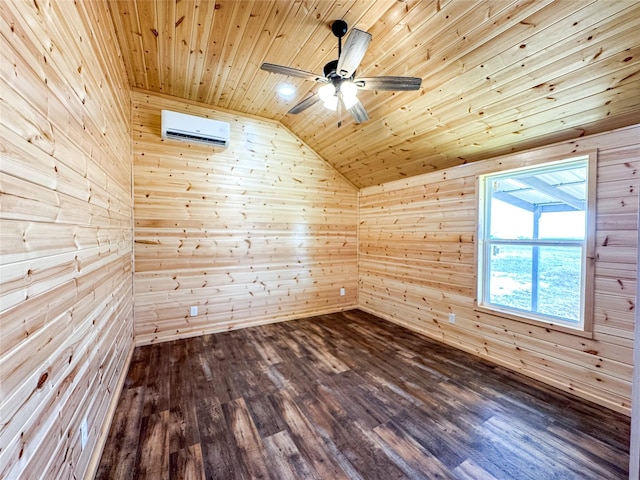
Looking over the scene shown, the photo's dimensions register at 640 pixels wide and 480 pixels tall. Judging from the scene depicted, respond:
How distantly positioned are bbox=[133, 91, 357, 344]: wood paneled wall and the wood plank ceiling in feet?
2.59

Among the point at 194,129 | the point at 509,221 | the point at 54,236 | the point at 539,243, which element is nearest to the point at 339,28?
the point at 194,129

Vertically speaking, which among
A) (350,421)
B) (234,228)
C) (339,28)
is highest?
(339,28)

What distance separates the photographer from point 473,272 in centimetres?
310

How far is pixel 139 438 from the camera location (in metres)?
1.81

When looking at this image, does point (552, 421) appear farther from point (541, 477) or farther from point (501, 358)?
point (501, 358)

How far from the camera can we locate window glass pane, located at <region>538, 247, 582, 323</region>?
238 centimetres

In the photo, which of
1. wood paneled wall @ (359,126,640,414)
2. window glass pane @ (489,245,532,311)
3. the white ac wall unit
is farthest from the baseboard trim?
window glass pane @ (489,245,532,311)

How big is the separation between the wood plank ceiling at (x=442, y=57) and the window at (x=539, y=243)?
1.34 feet

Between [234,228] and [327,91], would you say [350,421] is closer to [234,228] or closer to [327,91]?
[327,91]

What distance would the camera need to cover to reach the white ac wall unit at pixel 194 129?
3137 millimetres

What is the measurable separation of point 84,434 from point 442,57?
3.51 meters

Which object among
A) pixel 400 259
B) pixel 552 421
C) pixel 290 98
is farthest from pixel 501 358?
pixel 290 98

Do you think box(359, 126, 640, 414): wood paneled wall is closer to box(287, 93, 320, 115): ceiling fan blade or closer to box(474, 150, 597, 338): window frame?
box(474, 150, 597, 338): window frame

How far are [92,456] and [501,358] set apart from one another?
3566 mm
